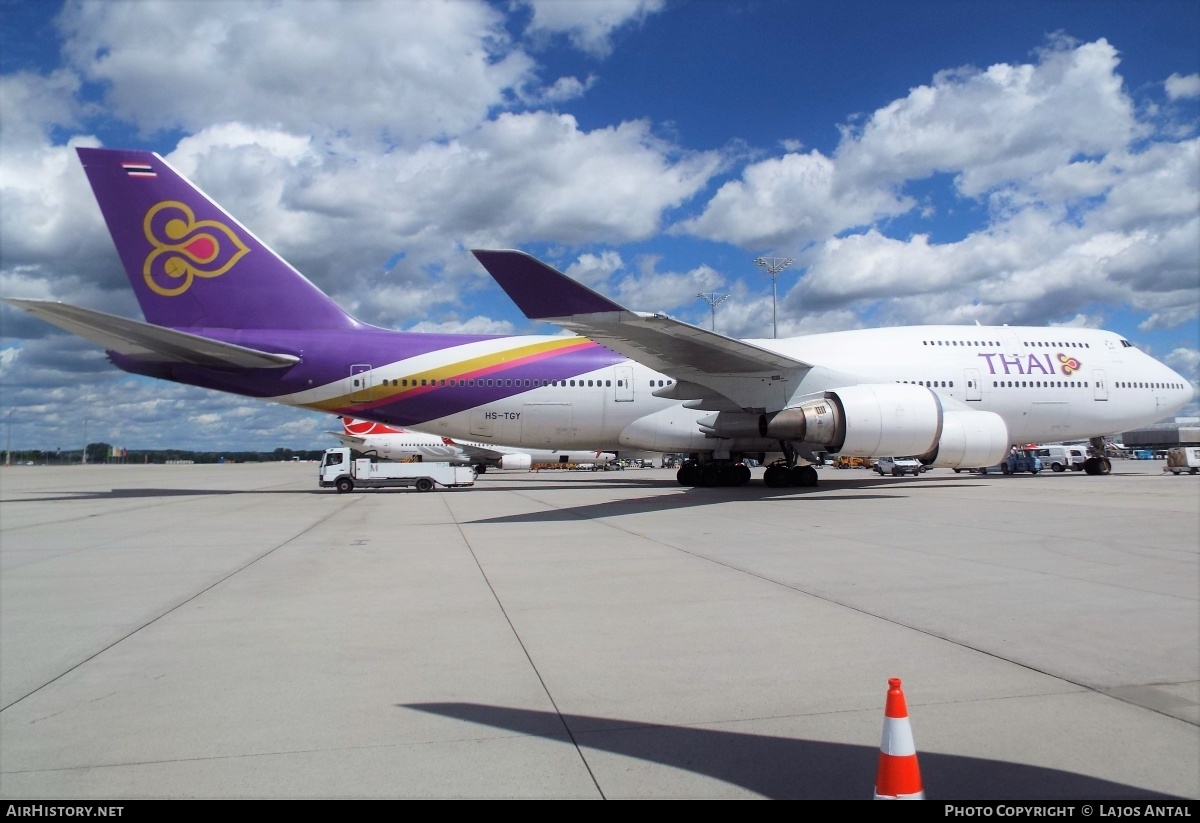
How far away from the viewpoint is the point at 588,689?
4168 mm

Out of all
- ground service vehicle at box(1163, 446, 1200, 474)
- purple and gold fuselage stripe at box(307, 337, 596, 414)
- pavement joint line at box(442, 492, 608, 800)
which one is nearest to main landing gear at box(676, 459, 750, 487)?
purple and gold fuselage stripe at box(307, 337, 596, 414)

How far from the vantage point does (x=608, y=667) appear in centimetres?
457

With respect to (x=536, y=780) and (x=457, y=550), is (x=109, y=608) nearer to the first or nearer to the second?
(x=457, y=550)

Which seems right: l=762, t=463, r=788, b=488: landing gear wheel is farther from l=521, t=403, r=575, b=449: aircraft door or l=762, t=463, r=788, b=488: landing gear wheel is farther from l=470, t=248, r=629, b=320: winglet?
l=470, t=248, r=629, b=320: winglet

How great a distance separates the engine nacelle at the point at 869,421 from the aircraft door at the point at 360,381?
1028 cm

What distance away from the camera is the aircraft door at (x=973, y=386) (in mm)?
20781

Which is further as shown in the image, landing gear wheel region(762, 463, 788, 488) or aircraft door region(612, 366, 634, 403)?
aircraft door region(612, 366, 634, 403)

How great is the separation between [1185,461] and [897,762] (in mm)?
30718

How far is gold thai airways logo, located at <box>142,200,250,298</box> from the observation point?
1878 cm

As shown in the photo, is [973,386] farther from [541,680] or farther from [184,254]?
[184,254]

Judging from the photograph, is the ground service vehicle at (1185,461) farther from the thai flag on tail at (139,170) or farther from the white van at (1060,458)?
the thai flag on tail at (139,170)

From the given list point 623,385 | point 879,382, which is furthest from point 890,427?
point 623,385

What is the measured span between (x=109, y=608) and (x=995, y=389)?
2119cm

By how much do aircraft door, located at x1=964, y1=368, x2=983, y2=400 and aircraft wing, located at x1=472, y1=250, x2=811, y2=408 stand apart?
581 centimetres
